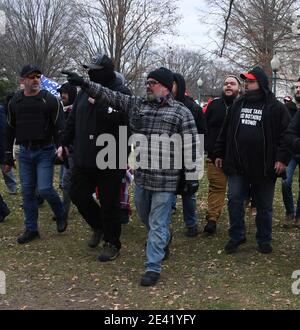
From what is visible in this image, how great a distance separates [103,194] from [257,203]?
5.71ft

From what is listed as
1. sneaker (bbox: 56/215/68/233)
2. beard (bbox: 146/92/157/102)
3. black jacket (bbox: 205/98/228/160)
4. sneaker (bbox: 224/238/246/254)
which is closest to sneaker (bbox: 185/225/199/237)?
sneaker (bbox: 224/238/246/254)

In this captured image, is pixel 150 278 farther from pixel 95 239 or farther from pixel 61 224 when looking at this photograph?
pixel 61 224

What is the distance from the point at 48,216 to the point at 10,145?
164cm

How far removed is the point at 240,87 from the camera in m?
6.85

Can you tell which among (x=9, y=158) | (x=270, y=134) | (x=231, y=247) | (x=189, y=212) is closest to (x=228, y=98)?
(x=270, y=134)

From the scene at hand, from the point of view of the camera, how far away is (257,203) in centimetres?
569

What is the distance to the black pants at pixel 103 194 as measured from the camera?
17.6 ft

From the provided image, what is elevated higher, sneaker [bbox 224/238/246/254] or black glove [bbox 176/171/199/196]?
black glove [bbox 176/171/199/196]

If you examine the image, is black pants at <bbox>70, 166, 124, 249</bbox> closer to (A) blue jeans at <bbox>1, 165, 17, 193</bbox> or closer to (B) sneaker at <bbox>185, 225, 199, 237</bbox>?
(B) sneaker at <bbox>185, 225, 199, 237</bbox>

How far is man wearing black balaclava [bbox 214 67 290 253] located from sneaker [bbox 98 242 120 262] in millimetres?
1274

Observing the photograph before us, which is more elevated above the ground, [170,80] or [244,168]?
[170,80]

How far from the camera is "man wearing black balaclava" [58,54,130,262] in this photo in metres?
5.29
